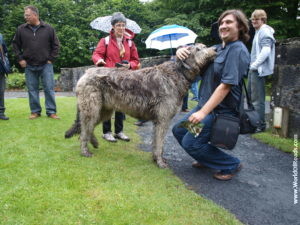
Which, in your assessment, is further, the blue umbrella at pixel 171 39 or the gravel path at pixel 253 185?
the blue umbrella at pixel 171 39

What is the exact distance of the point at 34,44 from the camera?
7.26m

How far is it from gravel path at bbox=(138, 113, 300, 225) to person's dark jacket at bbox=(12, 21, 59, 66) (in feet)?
12.4

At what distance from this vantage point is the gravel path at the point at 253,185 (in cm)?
333

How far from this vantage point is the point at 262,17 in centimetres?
663

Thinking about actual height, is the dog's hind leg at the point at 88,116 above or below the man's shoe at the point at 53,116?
above

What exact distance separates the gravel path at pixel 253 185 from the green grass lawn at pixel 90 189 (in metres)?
0.28

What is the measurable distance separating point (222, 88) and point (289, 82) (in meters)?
3.60

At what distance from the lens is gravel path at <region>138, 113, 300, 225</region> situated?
10.9ft

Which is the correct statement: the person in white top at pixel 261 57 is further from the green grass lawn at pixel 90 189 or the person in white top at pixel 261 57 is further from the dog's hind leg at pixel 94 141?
the dog's hind leg at pixel 94 141

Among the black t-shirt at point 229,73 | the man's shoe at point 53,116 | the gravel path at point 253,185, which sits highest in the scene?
the black t-shirt at point 229,73

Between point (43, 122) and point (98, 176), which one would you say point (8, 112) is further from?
point (98, 176)

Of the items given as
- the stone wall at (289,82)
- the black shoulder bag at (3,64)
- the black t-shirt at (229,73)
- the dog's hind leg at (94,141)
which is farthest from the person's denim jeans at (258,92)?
the black shoulder bag at (3,64)

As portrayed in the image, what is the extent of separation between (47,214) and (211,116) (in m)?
2.54

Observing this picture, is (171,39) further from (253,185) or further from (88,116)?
(253,185)
